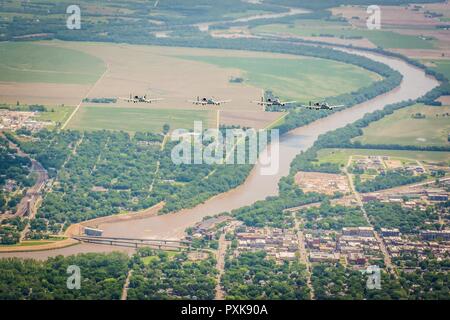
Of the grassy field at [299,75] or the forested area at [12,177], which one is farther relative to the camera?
the grassy field at [299,75]

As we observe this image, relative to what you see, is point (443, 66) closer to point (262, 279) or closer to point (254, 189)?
point (254, 189)

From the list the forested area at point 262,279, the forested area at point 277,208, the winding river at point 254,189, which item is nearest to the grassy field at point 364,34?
the winding river at point 254,189

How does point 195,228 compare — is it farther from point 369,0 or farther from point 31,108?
point 369,0

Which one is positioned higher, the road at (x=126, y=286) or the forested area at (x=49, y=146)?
the forested area at (x=49, y=146)

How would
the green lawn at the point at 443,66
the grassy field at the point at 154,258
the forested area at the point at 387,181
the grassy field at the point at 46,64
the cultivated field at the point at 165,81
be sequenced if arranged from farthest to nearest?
1. the green lawn at the point at 443,66
2. the grassy field at the point at 46,64
3. the cultivated field at the point at 165,81
4. the forested area at the point at 387,181
5. the grassy field at the point at 154,258

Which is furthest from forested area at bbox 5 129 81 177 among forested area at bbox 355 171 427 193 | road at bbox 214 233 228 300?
forested area at bbox 355 171 427 193

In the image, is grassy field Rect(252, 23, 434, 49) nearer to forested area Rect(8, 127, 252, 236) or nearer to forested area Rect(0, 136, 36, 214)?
forested area Rect(8, 127, 252, 236)

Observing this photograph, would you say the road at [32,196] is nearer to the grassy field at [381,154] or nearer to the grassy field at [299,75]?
the grassy field at [381,154]
